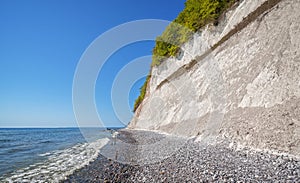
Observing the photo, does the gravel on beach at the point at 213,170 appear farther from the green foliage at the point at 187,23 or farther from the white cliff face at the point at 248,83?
the green foliage at the point at 187,23

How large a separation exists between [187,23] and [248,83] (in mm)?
9748

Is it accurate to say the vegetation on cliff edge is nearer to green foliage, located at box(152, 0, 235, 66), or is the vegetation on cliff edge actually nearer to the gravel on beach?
green foliage, located at box(152, 0, 235, 66)

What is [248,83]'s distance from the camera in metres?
8.52

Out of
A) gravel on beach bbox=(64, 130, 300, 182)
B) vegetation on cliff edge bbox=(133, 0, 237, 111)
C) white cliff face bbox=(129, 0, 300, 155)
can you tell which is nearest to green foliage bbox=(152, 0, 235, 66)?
vegetation on cliff edge bbox=(133, 0, 237, 111)

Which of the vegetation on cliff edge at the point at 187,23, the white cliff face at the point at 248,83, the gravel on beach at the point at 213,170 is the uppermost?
the vegetation on cliff edge at the point at 187,23

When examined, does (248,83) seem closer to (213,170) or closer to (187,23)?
(213,170)

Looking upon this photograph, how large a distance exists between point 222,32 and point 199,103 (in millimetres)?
5451

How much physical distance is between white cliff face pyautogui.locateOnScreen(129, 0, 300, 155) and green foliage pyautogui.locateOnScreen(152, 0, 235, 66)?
0.87 m

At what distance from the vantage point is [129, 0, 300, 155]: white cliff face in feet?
19.6

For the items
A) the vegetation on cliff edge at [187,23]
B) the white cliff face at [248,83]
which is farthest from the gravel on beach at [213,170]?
the vegetation on cliff edge at [187,23]

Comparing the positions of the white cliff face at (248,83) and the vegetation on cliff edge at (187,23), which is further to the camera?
the vegetation on cliff edge at (187,23)

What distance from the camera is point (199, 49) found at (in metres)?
14.5

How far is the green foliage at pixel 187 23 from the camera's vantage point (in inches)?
502

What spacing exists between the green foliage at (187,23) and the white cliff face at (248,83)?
87 cm
